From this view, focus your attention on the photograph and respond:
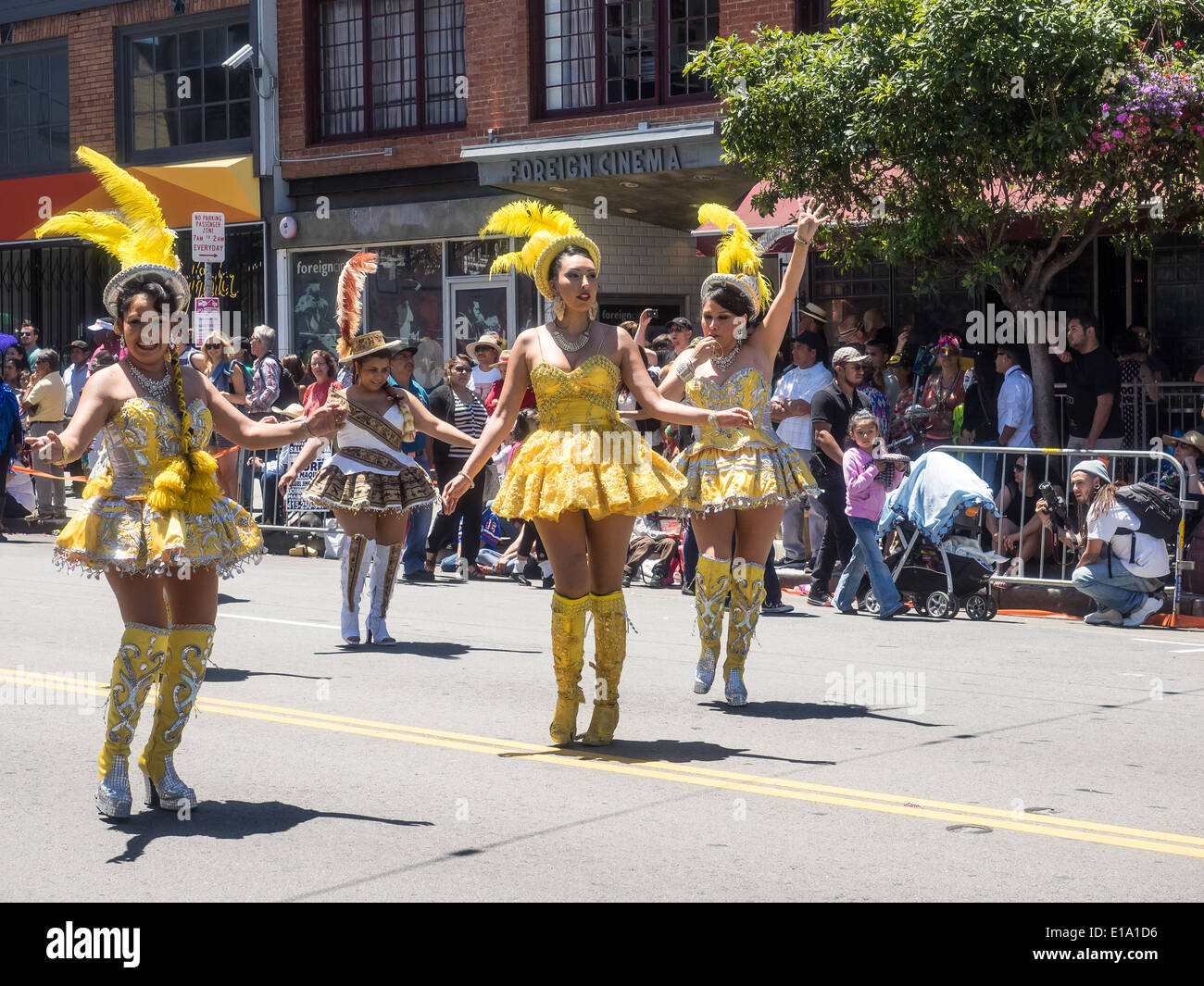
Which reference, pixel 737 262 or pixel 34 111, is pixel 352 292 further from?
pixel 34 111

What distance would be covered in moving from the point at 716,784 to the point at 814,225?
2782 millimetres

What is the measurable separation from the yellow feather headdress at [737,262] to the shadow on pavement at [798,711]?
6.58 feet

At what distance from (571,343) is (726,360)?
139 cm

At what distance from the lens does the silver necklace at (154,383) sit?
612 centimetres

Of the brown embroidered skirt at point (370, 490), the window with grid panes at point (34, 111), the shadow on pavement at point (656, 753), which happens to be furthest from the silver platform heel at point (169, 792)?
the window with grid panes at point (34, 111)

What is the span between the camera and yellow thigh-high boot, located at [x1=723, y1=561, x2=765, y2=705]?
829 cm

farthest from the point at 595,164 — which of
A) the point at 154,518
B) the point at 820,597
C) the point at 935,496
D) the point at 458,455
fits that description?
the point at 154,518

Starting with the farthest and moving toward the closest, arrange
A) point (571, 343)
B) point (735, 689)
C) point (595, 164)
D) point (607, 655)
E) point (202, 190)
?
point (202, 190)
point (595, 164)
point (735, 689)
point (571, 343)
point (607, 655)

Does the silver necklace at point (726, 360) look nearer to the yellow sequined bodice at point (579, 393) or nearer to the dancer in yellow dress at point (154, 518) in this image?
the yellow sequined bodice at point (579, 393)

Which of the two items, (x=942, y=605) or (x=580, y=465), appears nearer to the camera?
(x=580, y=465)

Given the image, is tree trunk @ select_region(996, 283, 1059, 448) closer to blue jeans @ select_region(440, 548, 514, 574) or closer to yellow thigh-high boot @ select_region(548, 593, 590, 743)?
blue jeans @ select_region(440, 548, 514, 574)

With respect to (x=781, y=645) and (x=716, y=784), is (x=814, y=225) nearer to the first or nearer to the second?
(x=716, y=784)

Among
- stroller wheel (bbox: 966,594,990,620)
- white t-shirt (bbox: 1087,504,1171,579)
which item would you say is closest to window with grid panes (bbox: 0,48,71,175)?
stroller wheel (bbox: 966,594,990,620)

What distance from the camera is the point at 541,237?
24.5 feet
